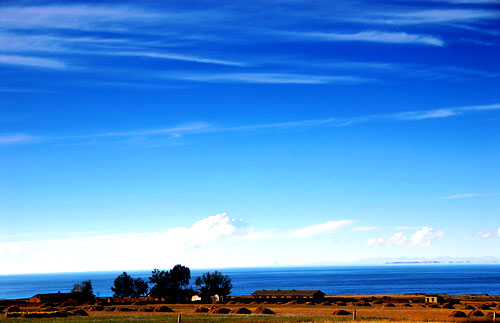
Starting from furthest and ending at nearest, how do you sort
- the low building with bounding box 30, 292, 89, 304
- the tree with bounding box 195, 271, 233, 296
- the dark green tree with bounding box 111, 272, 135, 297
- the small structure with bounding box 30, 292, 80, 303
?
the dark green tree with bounding box 111, 272, 135, 297 < the tree with bounding box 195, 271, 233, 296 < the low building with bounding box 30, 292, 89, 304 < the small structure with bounding box 30, 292, 80, 303

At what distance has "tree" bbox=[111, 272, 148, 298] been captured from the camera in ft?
457

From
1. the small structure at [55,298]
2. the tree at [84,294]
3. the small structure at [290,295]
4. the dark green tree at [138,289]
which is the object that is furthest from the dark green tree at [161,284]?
the small structure at [290,295]

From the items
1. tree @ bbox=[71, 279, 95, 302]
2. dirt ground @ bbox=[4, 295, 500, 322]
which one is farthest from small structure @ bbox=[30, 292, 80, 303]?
dirt ground @ bbox=[4, 295, 500, 322]

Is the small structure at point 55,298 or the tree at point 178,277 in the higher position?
the tree at point 178,277

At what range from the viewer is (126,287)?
140 metres

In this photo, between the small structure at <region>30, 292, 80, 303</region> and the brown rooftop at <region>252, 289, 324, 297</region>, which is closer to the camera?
the small structure at <region>30, 292, 80, 303</region>

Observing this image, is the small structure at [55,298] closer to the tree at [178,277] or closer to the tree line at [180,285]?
the tree line at [180,285]

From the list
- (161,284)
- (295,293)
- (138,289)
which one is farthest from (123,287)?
(295,293)

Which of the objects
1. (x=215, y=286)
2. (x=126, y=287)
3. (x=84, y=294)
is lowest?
(x=84, y=294)

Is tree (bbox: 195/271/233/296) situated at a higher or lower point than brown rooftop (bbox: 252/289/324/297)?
higher

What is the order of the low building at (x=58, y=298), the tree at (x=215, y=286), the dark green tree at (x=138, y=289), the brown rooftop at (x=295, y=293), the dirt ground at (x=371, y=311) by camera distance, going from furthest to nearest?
the dark green tree at (x=138, y=289) < the tree at (x=215, y=286) < the brown rooftop at (x=295, y=293) < the low building at (x=58, y=298) < the dirt ground at (x=371, y=311)

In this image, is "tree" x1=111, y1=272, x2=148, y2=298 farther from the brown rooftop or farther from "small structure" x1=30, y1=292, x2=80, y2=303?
the brown rooftop

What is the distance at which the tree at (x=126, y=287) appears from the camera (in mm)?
139375

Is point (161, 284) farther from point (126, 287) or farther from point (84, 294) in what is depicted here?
point (84, 294)
